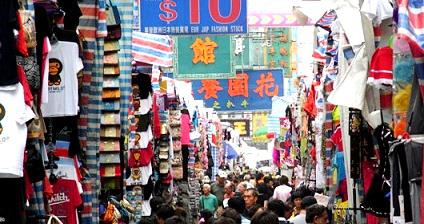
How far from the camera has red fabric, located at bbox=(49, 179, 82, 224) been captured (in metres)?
7.14

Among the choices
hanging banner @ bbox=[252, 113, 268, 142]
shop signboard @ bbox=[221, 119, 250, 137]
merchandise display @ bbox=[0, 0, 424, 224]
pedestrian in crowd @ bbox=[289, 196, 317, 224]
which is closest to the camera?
merchandise display @ bbox=[0, 0, 424, 224]

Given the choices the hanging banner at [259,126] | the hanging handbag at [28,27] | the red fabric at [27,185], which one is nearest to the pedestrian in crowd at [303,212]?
the red fabric at [27,185]

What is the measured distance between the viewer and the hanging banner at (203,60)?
19.6m

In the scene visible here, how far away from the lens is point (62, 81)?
6.91 metres

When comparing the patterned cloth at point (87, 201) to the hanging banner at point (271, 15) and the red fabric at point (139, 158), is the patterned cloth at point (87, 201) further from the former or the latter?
the hanging banner at point (271, 15)

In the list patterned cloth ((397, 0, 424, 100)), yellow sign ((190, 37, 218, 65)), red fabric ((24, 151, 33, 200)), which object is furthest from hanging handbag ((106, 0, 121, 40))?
yellow sign ((190, 37, 218, 65))

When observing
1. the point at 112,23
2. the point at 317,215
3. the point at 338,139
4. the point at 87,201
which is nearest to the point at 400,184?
the point at 87,201

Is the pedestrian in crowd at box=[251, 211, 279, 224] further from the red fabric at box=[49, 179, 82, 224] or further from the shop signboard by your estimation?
the shop signboard

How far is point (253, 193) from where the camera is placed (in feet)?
48.9

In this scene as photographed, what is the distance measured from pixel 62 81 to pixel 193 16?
8.00m

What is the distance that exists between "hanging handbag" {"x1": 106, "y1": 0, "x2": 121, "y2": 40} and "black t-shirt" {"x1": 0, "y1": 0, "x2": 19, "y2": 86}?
3.36 meters

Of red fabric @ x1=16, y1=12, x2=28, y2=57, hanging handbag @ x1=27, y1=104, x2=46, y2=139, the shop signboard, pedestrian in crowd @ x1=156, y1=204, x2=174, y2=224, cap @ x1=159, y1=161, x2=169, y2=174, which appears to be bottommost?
the shop signboard

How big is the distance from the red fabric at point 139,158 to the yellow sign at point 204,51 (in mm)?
7353

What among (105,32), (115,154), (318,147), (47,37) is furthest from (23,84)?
(318,147)
